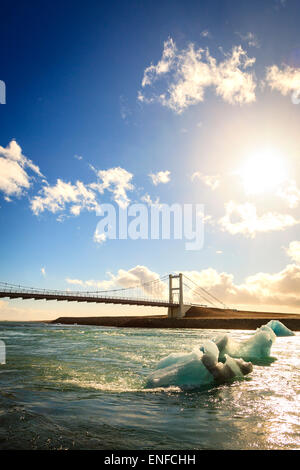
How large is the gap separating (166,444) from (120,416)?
1161 millimetres

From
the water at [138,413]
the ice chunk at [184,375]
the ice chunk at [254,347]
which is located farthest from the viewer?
the ice chunk at [254,347]

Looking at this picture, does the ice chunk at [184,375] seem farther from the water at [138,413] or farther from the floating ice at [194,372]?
the water at [138,413]

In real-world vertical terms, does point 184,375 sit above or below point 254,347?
above

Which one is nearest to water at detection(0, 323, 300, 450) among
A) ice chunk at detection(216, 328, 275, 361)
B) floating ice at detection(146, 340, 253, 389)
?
floating ice at detection(146, 340, 253, 389)

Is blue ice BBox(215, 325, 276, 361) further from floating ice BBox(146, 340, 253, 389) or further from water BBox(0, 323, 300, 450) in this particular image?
floating ice BBox(146, 340, 253, 389)

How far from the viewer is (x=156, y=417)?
13.6 ft

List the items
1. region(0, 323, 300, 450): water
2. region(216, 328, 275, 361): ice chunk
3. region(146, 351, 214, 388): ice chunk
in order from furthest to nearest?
region(216, 328, 275, 361): ice chunk < region(146, 351, 214, 388): ice chunk < region(0, 323, 300, 450): water

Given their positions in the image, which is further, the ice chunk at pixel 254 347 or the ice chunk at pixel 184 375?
the ice chunk at pixel 254 347

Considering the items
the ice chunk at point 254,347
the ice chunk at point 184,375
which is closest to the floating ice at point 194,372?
the ice chunk at point 184,375

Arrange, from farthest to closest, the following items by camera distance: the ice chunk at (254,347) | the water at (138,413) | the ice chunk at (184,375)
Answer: the ice chunk at (254,347)
the ice chunk at (184,375)
the water at (138,413)

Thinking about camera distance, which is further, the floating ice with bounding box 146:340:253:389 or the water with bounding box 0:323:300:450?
the floating ice with bounding box 146:340:253:389

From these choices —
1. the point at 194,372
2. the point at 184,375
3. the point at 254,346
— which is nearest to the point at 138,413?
the point at 184,375

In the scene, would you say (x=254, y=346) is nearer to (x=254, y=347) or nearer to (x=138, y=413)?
(x=254, y=347)
